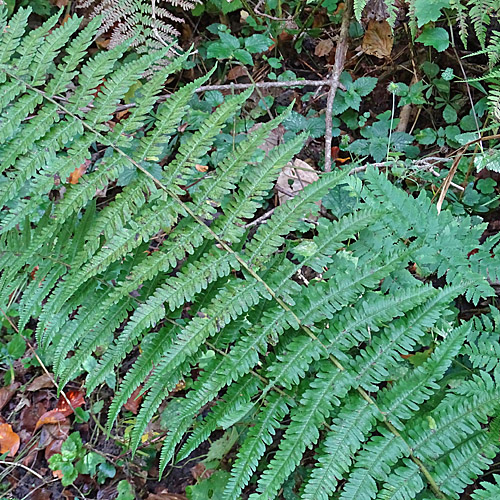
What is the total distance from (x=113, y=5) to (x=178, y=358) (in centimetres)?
222

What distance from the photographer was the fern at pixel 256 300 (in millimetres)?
1403

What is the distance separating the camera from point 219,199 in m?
1.63

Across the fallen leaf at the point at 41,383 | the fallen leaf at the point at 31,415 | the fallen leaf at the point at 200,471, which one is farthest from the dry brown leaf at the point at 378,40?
the fallen leaf at the point at 31,415

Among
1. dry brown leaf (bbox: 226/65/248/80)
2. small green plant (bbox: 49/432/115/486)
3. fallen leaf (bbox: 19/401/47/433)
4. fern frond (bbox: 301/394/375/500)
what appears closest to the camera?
fern frond (bbox: 301/394/375/500)

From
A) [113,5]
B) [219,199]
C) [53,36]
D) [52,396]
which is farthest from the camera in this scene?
[52,396]

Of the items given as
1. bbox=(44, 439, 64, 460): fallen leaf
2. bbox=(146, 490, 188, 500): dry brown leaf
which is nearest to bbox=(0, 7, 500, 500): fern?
bbox=(146, 490, 188, 500): dry brown leaf

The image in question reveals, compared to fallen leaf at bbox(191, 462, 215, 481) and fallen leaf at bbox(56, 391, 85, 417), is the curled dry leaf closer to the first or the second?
fallen leaf at bbox(56, 391, 85, 417)

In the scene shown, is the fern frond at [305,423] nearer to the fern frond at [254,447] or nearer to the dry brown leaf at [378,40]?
the fern frond at [254,447]

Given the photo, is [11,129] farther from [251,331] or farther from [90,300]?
[251,331]

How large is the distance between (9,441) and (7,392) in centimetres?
30

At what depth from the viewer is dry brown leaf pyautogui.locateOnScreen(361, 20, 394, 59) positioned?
2.76 m

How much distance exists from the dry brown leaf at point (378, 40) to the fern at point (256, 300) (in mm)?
1314

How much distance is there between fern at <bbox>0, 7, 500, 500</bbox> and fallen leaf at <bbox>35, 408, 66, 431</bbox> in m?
1.09

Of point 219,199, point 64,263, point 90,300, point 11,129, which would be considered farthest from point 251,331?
point 11,129
